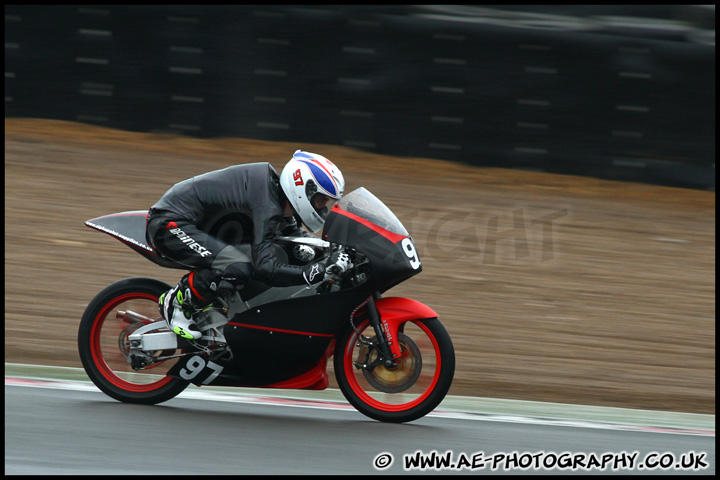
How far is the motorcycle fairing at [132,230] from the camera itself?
559 centimetres

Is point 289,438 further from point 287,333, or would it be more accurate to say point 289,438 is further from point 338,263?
point 338,263

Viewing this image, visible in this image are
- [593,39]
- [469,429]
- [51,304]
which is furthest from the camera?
[593,39]

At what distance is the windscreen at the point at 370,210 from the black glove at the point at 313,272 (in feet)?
1.42

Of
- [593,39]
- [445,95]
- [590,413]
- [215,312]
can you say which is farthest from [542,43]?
[215,312]

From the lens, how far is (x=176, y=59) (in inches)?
464

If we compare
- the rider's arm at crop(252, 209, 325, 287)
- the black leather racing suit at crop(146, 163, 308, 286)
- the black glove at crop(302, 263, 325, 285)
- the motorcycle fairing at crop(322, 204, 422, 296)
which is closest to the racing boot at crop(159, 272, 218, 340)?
the black leather racing suit at crop(146, 163, 308, 286)

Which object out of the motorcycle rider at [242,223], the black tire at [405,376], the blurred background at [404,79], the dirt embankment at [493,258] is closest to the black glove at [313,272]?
the motorcycle rider at [242,223]

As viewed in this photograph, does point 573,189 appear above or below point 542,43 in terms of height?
below

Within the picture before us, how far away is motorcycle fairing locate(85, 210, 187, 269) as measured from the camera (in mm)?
5594

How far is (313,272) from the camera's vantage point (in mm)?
5219

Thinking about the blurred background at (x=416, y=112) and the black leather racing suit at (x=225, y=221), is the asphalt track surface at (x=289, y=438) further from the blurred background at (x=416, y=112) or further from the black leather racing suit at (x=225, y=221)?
the blurred background at (x=416, y=112)

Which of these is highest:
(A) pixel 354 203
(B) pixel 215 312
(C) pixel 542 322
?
(A) pixel 354 203

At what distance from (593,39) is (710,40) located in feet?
4.87

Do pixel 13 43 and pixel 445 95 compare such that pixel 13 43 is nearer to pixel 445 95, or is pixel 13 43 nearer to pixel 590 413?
pixel 445 95
